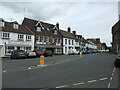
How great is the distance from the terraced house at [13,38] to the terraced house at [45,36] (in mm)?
2184

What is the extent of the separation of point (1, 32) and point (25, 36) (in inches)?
248

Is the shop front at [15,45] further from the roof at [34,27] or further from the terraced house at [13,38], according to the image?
the roof at [34,27]

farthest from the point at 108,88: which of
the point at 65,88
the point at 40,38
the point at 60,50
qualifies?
the point at 60,50

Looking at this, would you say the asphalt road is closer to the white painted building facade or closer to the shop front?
the white painted building facade

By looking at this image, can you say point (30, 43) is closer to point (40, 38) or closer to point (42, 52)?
point (40, 38)

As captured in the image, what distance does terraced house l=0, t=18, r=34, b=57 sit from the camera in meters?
28.5

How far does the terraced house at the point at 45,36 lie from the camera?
3672cm

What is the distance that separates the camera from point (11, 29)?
30.8 metres

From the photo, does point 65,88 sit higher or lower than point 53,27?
lower

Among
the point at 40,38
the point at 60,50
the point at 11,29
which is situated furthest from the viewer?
the point at 60,50

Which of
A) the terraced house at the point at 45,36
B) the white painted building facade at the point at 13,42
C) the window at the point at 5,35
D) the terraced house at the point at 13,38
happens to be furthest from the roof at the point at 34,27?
the window at the point at 5,35

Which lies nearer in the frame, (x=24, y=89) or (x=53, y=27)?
(x=24, y=89)

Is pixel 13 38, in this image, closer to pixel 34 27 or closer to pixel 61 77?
pixel 34 27

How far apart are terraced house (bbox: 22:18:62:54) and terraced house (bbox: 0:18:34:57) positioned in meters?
2.18
